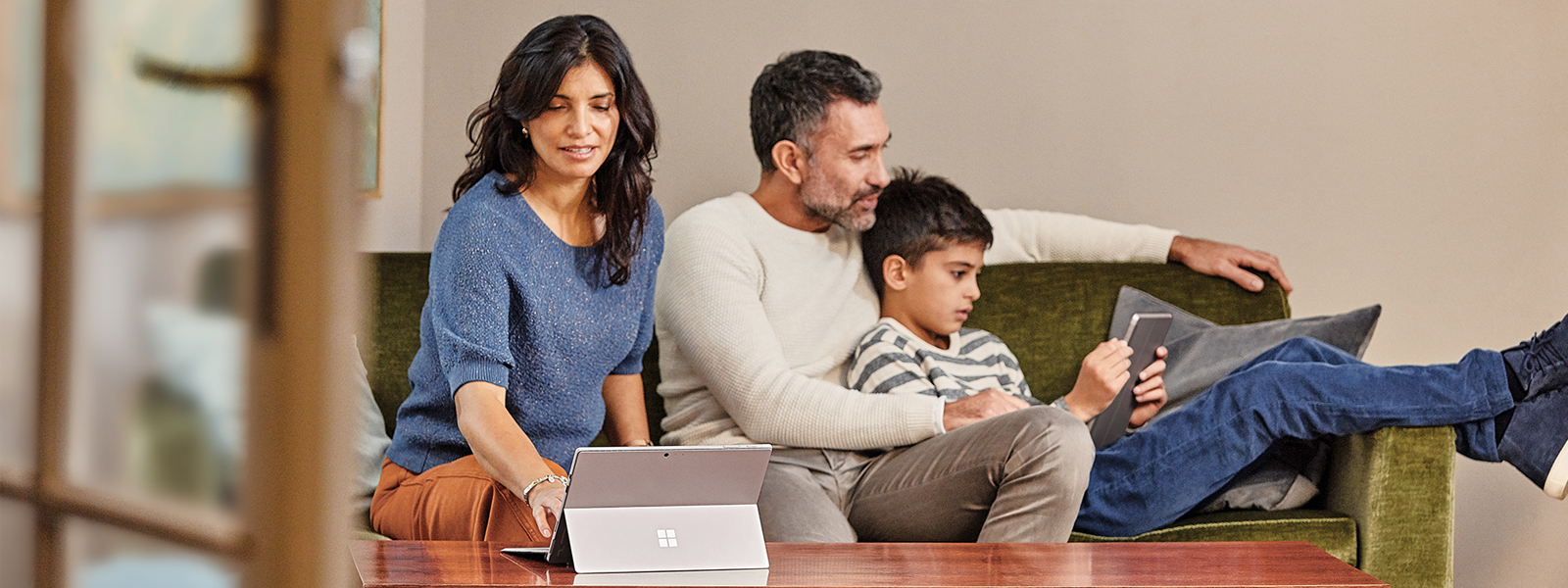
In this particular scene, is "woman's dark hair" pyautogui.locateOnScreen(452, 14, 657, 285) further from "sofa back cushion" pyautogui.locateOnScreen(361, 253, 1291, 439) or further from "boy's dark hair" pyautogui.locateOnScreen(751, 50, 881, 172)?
"sofa back cushion" pyautogui.locateOnScreen(361, 253, 1291, 439)

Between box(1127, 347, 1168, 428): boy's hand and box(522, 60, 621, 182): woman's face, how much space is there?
3.23ft

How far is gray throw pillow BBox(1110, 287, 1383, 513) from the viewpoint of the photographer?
1883 mm

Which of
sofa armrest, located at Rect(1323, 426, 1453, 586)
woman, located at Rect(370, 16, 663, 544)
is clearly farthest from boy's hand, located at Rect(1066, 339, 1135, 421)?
woman, located at Rect(370, 16, 663, 544)

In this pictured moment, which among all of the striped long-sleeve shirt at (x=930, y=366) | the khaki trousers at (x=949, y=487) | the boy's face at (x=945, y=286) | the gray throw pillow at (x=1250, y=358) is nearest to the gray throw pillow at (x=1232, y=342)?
the gray throw pillow at (x=1250, y=358)

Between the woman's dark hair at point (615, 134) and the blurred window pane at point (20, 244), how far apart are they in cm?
152

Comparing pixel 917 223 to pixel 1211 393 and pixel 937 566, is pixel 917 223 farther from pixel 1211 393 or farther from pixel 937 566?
pixel 937 566

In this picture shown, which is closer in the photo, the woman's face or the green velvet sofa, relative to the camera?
the woman's face

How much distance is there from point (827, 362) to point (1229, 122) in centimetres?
113

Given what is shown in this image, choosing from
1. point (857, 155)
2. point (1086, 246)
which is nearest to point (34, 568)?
point (857, 155)

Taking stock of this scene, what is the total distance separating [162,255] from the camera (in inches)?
5.8

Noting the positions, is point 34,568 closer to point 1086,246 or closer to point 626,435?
point 626,435

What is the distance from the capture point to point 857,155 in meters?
2.05

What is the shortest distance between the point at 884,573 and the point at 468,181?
890 millimetres

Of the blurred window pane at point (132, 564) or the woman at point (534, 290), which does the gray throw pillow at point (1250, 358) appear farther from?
the blurred window pane at point (132, 564)
